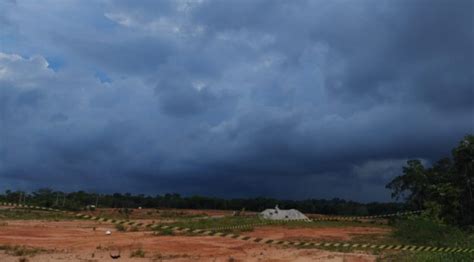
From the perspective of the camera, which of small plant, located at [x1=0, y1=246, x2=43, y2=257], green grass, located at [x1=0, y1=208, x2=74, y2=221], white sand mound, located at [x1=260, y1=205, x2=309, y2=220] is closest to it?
small plant, located at [x1=0, y1=246, x2=43, y2=257]

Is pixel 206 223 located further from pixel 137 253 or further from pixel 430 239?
pixel 137 253

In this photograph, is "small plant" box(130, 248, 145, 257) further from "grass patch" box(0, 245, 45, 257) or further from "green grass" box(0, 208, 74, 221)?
"green grass" box(0, 208, 74, 221)

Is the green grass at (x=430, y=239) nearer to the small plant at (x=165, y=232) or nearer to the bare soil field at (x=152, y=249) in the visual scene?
the bare soil field at (x=152, y=249)

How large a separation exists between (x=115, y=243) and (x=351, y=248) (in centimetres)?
916

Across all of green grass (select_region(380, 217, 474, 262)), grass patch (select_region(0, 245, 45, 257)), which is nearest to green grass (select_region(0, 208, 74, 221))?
grass patch (select_region(0, 245, 45, 257))

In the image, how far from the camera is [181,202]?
3115 inches

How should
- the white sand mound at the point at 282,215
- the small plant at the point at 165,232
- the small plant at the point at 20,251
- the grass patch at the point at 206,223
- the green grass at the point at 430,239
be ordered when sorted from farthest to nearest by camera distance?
the white sand mound at the point at 282,215 < the grass patch at the point at 206,223 < the small plant at the point at 165,232 < the small plant at the point at 20,251 < the green grass at the point at 430,239

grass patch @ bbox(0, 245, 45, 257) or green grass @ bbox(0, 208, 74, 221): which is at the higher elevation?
green grass @ bbox(0, 208, 74, 221)

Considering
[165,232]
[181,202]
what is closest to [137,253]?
[165,232]

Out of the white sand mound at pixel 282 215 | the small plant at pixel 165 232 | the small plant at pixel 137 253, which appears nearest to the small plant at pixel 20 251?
the small plant at pixel 137 253

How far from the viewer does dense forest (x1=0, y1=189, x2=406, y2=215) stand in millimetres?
60594

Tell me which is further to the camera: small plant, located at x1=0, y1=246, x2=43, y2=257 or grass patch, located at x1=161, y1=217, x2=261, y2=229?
grass patch, located at x1=161, y1=217, x2=261, y2=229

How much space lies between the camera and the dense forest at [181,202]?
2386 inches

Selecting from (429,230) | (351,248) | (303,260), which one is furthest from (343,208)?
(303,260)
